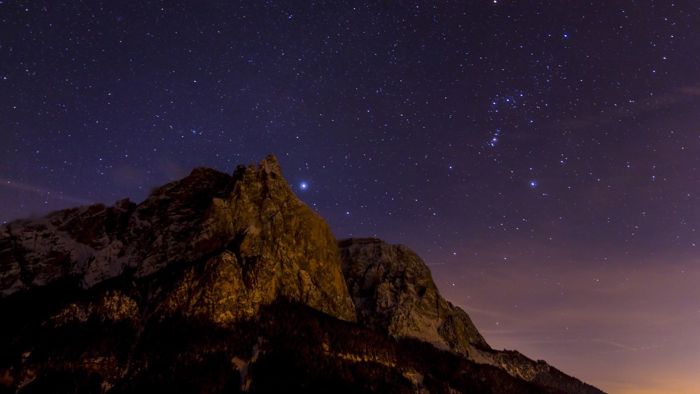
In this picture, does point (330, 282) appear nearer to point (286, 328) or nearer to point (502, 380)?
point (286, 328)

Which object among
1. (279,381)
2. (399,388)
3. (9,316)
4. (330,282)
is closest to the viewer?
(279,381)

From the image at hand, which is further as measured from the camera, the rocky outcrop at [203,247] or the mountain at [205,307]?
the rocky outcrop at [203,247]

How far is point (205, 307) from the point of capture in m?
126

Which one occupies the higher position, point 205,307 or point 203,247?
point 203,247

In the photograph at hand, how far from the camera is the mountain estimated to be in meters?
111

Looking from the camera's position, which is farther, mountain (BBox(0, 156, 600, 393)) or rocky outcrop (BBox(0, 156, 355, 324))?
rocky outcrop (BBox(0, 156, 355, 324))

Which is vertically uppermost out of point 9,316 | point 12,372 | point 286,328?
point 286,328

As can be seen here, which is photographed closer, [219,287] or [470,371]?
[219,287]

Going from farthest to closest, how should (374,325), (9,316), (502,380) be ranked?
(502,380) → (374,325) → (9,316)

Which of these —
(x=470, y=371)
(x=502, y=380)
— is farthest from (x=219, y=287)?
(x=502, y=380)

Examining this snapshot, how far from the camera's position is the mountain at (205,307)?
110750mm

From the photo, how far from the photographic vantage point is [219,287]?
130250 mm

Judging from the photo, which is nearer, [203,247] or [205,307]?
[205,307]

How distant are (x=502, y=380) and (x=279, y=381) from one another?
11035 cm
